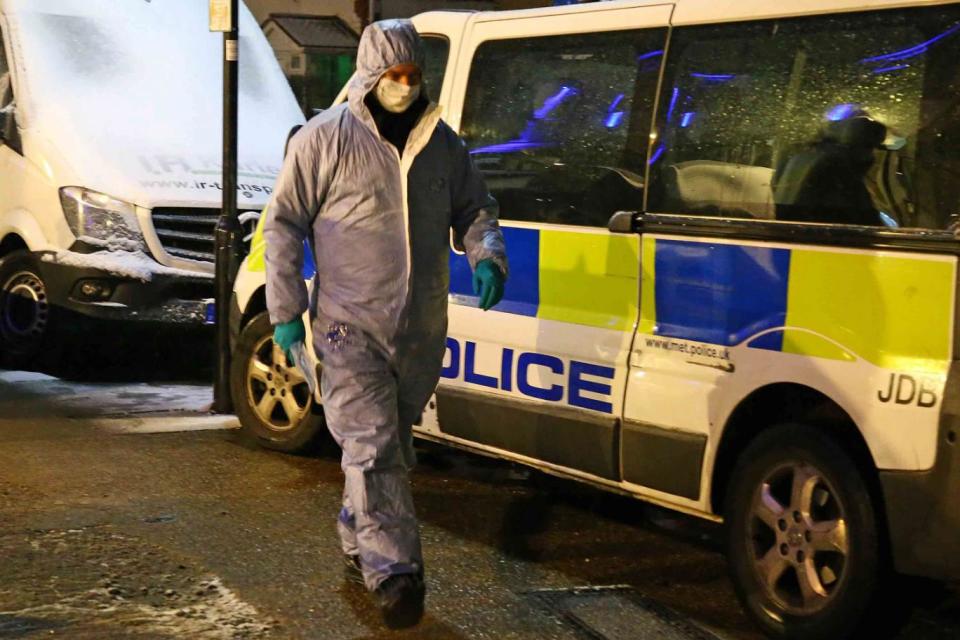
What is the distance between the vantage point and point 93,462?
6199mm

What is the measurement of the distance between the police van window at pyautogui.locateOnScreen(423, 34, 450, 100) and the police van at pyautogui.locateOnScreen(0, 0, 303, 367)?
2.95 metres

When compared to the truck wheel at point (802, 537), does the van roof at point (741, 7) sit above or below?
above

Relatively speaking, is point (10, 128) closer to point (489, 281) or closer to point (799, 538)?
point (489, 281)

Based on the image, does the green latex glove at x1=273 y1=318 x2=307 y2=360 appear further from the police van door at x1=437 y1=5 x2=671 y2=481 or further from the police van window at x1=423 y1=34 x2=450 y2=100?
the police van window at x1=423 y1=34 x2=450 y2=100

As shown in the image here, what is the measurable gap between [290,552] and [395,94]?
5.48ft

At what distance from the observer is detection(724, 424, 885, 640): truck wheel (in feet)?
13.1

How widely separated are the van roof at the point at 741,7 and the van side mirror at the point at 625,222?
656 millimetres

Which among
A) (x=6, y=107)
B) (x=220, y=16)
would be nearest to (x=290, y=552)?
(x=220, y=16)

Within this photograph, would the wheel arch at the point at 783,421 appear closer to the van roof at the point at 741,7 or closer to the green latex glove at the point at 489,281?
the green latex glove at the point at 489,281

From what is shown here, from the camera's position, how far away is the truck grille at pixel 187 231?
27.5 feet

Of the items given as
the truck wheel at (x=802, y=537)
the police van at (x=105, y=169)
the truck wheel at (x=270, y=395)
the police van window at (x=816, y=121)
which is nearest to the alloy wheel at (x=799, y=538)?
the truck wheel at (x=802, y=537)

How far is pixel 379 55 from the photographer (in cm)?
423

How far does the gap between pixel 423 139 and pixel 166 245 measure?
14.5ft

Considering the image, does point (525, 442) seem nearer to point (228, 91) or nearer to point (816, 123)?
point (816, 123)
